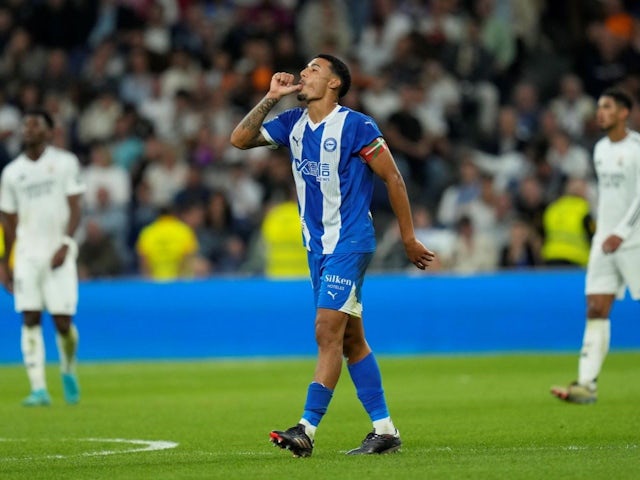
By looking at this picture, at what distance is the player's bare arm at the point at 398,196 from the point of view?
8.63 m

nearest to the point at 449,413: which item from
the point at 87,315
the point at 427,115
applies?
the point at 87,315

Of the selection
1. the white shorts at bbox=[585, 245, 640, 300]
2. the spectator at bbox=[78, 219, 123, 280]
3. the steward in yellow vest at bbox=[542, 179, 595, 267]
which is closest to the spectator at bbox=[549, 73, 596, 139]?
the steward in yellow vest at bbox=[542, 179, 595, 267]

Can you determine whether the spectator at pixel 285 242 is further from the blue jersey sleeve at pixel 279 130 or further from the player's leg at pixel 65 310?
the blue jersey sleeve at pixel 279 130

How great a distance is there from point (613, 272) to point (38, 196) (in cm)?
542

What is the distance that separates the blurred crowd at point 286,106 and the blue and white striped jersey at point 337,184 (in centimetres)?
1097

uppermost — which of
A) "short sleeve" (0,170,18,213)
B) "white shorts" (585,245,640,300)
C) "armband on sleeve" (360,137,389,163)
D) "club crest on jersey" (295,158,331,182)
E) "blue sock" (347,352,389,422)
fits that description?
"armband on sleeve" (360,137,389,163)

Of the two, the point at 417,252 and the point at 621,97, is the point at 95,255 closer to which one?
the point at 621,97

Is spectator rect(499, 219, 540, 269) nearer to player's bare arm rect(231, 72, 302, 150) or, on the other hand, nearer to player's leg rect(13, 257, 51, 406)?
player's leg rect(13, 257, 51, 406)

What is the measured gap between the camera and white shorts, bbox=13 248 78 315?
13.6 metres

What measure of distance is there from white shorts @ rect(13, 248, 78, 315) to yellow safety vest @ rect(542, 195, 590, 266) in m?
8.11

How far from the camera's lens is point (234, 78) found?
79.4 ft

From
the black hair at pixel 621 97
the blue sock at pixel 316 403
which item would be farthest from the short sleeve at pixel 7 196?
the blue sock at pixel 316 403

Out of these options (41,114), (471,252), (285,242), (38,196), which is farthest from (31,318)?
(471,252)

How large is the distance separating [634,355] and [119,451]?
10.8 meters
